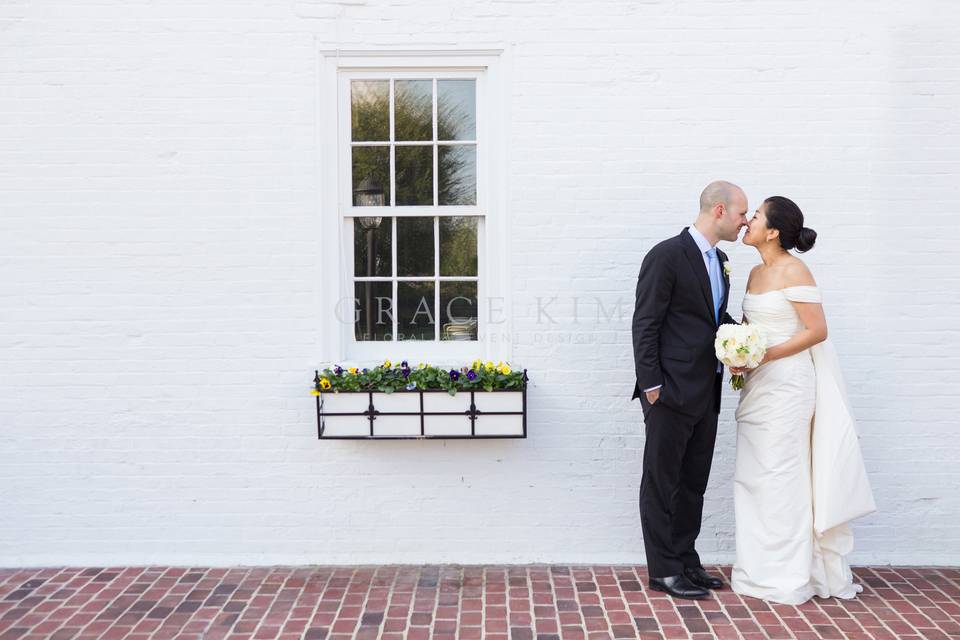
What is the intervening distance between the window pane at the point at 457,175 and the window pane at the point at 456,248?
15 cm

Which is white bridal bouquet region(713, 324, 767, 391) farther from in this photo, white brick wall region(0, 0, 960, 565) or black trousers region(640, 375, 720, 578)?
white brick wall region(0, 0, 960, 565)

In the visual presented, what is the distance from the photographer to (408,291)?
493 centimetres

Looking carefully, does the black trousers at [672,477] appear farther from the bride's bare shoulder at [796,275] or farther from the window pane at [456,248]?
the window pane at [456,248]

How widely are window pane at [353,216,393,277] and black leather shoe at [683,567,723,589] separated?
8.07ft

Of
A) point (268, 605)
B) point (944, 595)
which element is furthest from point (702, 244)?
point (268, 605)

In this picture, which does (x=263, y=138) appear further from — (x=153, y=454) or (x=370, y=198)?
(x=153, y=454)

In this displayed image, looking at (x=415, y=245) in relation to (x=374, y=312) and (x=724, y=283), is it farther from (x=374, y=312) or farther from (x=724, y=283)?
(x=724, y=283)

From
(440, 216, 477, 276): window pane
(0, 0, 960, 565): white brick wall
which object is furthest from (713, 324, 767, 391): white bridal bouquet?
(440, 216, 477, 276): window pane

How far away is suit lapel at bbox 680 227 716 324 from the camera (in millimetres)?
4148

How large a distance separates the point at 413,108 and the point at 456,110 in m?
0.26

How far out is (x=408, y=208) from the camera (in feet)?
15.9

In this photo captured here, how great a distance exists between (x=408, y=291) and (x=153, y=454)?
1800mm

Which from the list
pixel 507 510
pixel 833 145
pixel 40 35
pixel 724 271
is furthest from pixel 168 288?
pixel 833 145

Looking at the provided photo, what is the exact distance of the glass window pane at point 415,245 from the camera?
16.1ft
